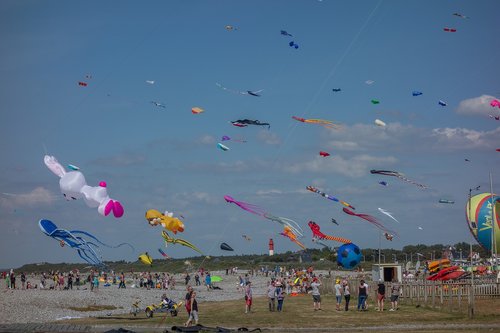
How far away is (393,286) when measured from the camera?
1189 inches

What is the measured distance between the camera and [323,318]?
2738cm

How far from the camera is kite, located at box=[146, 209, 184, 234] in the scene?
3427cm

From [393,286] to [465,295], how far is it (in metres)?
6.02

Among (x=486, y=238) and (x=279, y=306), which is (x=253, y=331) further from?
(x=486, y=238)

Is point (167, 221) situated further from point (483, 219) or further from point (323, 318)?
point (483, 219)

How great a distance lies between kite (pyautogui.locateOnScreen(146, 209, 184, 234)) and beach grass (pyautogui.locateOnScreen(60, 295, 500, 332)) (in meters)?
4.41

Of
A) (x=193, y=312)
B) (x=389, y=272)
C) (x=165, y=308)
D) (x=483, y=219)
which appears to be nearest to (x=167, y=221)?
(x=165, y=308)

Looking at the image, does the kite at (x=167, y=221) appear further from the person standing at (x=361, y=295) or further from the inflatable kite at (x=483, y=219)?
the inflatable kite at (x=483, y=219)

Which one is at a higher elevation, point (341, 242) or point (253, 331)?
point (341, 242)

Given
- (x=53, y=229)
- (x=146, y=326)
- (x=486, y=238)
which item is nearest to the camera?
(x=146, y=326)

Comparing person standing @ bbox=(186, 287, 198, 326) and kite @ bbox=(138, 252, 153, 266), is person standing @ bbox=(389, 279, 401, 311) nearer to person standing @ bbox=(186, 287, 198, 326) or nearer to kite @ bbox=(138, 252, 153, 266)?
person standing @ bbox=(186, 287, 198, 326)

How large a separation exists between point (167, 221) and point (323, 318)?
1013cm

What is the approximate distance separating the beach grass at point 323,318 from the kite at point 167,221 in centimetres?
441

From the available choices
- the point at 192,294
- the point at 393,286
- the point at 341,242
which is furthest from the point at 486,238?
the point at 192,294
